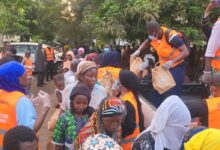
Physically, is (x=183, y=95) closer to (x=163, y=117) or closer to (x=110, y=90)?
(x=110, y=90)

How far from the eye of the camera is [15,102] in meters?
4.20

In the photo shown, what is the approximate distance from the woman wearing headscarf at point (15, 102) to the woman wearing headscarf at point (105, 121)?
0.61m

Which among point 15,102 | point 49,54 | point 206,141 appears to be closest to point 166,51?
point 15,102

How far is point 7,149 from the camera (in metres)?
3.15

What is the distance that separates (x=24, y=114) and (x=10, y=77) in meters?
0.42

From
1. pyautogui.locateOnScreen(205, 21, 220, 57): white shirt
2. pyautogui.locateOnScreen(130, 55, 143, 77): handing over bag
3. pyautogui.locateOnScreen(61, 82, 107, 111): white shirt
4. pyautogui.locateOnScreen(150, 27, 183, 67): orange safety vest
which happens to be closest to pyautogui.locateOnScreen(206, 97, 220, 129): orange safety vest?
pyautogui.locateOnScreen(61, 82, 107, 111): white shirt

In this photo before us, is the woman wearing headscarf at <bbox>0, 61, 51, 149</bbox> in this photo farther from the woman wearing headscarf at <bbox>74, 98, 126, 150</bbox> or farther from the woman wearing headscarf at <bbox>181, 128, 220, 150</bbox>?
the woman wearing headscarf at <bbox>181, 128, 220, 150</bbox>

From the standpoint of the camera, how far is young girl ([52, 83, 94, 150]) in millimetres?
4164

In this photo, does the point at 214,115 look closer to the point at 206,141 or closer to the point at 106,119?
the point at 106,119

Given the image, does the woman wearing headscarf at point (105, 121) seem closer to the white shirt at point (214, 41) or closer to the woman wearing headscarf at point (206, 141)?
the woman wearing headscarf at point (206, 141)

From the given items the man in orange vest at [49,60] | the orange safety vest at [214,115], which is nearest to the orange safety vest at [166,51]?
the orange safety vest at [214,115]

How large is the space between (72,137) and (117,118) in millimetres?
574

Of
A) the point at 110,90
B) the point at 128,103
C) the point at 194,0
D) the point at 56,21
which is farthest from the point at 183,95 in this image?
the point at 56,21

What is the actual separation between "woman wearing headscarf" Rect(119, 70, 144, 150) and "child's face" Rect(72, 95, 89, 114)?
1.34ft
